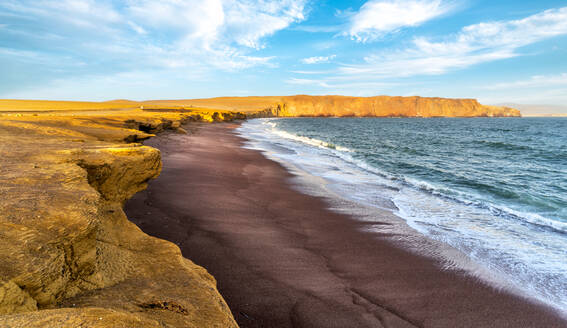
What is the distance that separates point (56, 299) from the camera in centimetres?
213

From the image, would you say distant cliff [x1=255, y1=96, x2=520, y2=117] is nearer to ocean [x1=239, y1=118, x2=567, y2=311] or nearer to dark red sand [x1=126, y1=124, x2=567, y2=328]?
ocean [x1=239, y1=118, x2=567, y2=311]

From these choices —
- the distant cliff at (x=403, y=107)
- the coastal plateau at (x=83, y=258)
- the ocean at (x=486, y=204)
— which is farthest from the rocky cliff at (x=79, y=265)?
the distant cliff at (x=403, y=107)

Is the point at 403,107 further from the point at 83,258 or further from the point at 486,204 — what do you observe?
the point at 83,258

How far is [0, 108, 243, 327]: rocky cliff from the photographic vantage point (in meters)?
1.76

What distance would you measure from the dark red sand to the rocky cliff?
3.77ft

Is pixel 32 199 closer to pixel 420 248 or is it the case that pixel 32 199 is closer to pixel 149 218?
pixel 149 218

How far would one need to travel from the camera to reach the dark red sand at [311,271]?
12.2 feet

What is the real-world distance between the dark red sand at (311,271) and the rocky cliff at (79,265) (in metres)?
1.15

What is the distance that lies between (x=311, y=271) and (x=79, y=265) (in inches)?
127

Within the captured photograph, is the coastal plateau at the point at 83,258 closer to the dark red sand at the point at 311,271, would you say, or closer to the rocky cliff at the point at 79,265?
the rocky cliff at the point at 79,265

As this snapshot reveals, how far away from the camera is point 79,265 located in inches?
96.2

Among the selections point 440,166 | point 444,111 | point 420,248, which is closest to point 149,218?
point 420,248

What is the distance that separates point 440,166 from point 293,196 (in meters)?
12.0

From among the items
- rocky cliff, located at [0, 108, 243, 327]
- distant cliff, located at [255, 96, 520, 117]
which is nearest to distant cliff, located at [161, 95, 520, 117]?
distant cliff, located at [255, 96, 520, 117]
